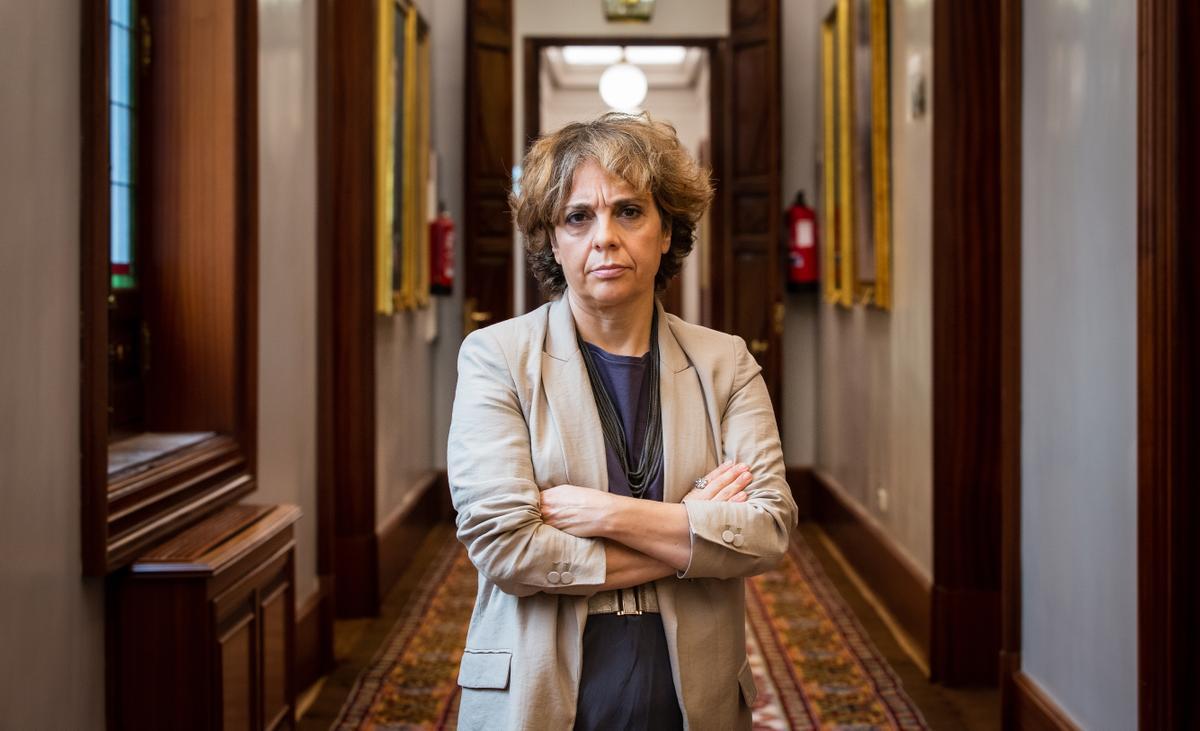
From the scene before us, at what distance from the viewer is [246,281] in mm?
3695

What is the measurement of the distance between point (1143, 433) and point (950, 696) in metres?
1.96

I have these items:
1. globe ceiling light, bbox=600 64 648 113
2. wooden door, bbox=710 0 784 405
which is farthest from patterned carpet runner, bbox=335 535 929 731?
globe ceiling light, bbox=600 64 648 113

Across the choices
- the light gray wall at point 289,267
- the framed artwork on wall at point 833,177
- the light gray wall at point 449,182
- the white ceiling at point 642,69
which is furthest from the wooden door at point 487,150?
the white ceiling at point 642,69

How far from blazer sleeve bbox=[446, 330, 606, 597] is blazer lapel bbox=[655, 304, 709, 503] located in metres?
0.16

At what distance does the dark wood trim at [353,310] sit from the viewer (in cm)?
541

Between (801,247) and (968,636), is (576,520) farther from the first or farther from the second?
(801,247)

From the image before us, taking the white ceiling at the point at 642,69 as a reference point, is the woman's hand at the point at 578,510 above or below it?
below

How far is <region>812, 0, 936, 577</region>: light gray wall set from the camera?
510 centimetres

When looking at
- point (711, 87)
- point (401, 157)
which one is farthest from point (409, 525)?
point (711, 87)

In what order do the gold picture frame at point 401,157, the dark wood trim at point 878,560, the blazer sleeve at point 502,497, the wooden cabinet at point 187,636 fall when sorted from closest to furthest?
the blazer sleeve at point 502,497
the wooden cabinet at point 187,636
the dark wood trim at point 878,560
the gold picture frame at point 401,157

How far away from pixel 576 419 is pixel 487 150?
6.12m

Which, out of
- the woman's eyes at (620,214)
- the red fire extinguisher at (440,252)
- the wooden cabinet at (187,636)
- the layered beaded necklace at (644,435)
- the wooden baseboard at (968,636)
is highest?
the red fire extinguisher at (440,252)

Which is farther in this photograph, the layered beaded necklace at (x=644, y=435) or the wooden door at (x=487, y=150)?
the wooden door at (x=487, y=150)

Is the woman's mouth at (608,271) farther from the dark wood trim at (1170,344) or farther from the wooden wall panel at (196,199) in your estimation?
the wooden wall panel at (196,199)
